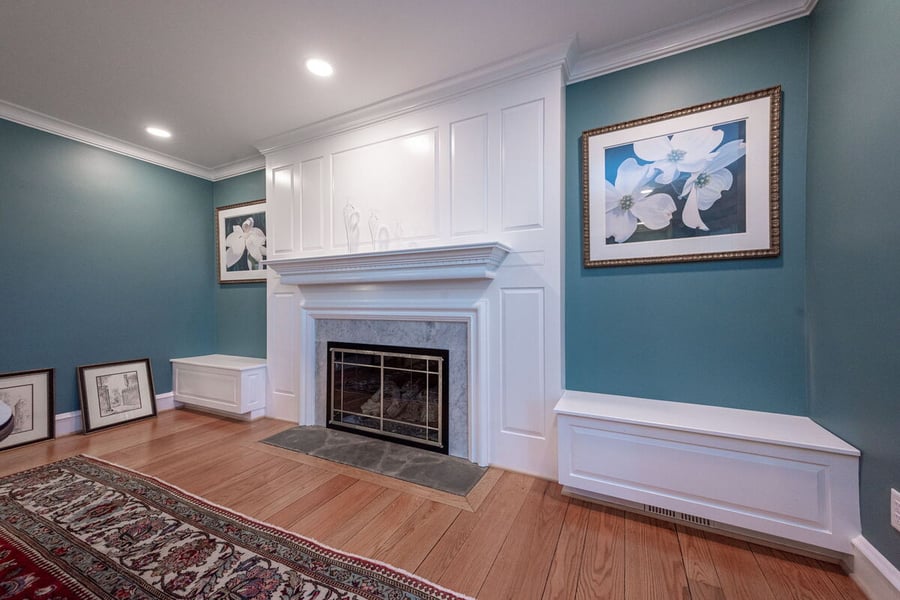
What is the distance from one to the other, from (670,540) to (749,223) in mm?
1651

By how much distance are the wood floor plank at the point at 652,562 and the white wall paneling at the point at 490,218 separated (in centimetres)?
54

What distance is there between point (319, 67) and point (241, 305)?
2.68 m

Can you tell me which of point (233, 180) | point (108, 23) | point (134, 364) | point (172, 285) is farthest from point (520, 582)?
point (233, 180)

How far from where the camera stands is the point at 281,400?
3182 mm

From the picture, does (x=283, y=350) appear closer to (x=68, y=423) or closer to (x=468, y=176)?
(x=68, y=423)

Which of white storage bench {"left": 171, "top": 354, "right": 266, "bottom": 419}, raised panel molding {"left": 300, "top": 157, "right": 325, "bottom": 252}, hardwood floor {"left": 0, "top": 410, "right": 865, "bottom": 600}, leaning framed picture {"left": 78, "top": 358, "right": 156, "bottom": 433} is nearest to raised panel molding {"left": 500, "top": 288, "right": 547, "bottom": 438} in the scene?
hardwood floor {"left": 0, "top": 410, "right": 865, "bottom": 600}

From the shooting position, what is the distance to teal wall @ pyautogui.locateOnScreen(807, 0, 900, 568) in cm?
120

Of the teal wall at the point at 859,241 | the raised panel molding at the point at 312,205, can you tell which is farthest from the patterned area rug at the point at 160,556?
the raised panel molding at the point at 312,205

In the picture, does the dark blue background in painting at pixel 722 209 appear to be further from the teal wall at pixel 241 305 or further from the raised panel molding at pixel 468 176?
the teal wall at pixel 241 305

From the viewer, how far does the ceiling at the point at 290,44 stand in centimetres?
176

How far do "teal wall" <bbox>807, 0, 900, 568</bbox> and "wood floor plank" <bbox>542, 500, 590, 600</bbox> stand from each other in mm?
1047

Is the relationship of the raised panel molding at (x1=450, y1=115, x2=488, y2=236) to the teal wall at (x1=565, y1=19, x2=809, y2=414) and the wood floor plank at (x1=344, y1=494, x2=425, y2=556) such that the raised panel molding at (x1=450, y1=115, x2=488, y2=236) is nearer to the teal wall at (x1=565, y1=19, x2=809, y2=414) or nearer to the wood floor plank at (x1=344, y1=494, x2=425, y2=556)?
the teal wall at (x1=565, y1=19, x2=809, y2=414)

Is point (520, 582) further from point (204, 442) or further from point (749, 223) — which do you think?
point (204, 442)

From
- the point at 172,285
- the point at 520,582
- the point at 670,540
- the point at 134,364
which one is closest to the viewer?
the point at 520,582
